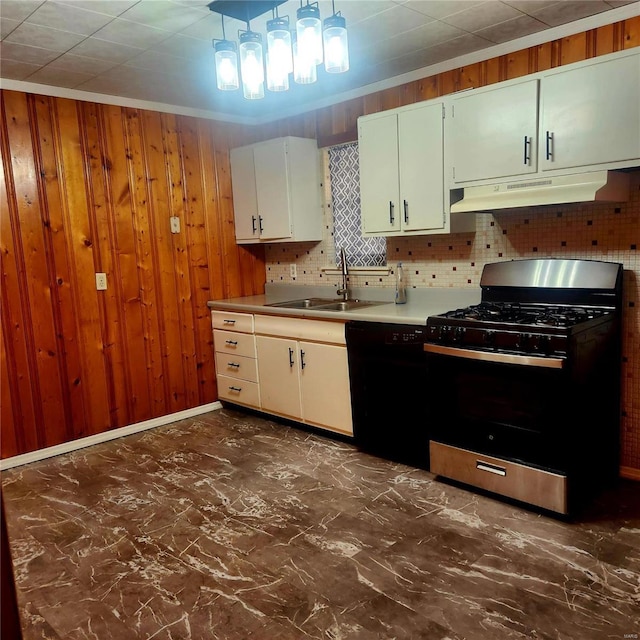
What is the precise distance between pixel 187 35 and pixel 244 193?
170 cm

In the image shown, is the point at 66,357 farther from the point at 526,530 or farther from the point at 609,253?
the point at 609,253

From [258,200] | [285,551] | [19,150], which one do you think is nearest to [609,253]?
[285,551]

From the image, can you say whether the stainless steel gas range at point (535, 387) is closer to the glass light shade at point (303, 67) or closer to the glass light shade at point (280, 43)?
the glass light shade at point (303, 67)

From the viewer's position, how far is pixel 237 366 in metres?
4.28

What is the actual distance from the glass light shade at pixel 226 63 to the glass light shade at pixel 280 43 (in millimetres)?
192

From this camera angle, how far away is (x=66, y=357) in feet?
12.1

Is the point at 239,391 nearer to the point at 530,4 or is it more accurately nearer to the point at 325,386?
the point at 325,386

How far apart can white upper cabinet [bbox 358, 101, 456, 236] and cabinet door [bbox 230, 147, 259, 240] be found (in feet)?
3.81

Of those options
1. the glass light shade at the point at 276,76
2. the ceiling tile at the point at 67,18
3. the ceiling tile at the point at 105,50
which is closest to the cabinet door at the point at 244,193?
the ceiling tile at the point at 105,50

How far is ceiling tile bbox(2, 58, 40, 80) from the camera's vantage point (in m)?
3.08

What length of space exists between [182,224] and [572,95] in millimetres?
2808

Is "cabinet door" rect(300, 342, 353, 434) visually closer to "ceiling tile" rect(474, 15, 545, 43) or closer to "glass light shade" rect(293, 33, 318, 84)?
"glass light shade" rect(293, 33, 318, 84)

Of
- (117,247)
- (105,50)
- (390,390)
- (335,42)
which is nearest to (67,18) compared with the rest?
(105,50)

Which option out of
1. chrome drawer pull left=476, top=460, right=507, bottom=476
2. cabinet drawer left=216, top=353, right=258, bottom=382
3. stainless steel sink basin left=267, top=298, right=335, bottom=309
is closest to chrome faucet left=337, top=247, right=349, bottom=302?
stainless steel sink basin left=267, top=298, right=335, bottom=309
